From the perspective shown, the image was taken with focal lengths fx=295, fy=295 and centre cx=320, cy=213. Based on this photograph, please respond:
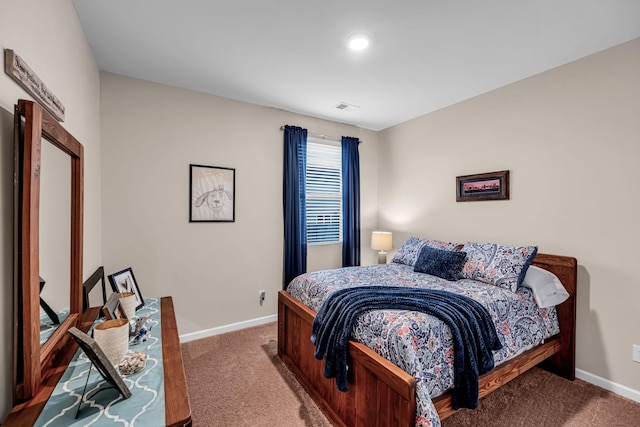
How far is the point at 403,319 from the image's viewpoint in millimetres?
1649

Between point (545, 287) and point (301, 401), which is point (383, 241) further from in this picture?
point (301, 401)

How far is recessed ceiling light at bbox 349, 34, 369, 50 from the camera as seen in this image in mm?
2105

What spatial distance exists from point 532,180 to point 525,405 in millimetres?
1838

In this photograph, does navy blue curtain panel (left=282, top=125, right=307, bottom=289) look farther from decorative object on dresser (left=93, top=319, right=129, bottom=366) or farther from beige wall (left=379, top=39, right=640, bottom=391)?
decorative object on dresser (left=93, top=319, right=129, bottom=366)

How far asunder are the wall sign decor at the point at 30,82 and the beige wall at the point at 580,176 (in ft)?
11.2

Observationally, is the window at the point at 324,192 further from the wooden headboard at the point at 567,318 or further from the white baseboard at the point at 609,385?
the white baseboard at the point at 609,385

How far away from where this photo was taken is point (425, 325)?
163 centimetres

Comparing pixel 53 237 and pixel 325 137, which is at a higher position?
pixel 325 137

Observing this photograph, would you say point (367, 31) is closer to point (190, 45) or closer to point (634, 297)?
point (190, 45)

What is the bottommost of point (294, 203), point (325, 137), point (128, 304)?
point (128, 304)

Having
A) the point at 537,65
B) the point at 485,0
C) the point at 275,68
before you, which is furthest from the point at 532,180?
the point at 275,68

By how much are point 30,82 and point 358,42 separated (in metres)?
1.88

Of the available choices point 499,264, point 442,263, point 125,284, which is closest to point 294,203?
point 442,263

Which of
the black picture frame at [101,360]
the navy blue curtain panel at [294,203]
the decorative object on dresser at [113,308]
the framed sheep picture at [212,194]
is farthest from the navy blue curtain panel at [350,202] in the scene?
the black picture frame at [101,360]
